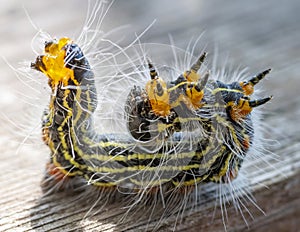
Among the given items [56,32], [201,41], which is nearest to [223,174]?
[201,41]

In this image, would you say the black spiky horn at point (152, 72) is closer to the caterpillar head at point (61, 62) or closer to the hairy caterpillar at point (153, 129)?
the hairy caterpillar at point (153, 129)

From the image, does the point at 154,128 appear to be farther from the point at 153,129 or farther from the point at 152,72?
the point at 152,72

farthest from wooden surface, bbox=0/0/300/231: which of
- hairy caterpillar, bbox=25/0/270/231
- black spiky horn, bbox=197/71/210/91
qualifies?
black spiky horn, bbox=197/71/210/91

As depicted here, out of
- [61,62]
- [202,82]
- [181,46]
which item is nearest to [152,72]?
[202,82]

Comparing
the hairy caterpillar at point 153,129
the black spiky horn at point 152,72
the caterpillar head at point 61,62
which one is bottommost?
the hairy caterpillar at point 153,129

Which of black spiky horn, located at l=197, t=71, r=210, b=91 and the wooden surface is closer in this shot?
black spiky horn, located at l=197, t=71, r=210, b=91

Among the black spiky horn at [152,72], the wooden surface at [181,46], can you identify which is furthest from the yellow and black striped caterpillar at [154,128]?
the wooden surface at [181,46]

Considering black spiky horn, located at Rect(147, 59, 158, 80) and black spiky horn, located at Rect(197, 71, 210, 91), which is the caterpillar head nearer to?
A: black spiky horn, located at Rect(147, 59, 158, 80)
